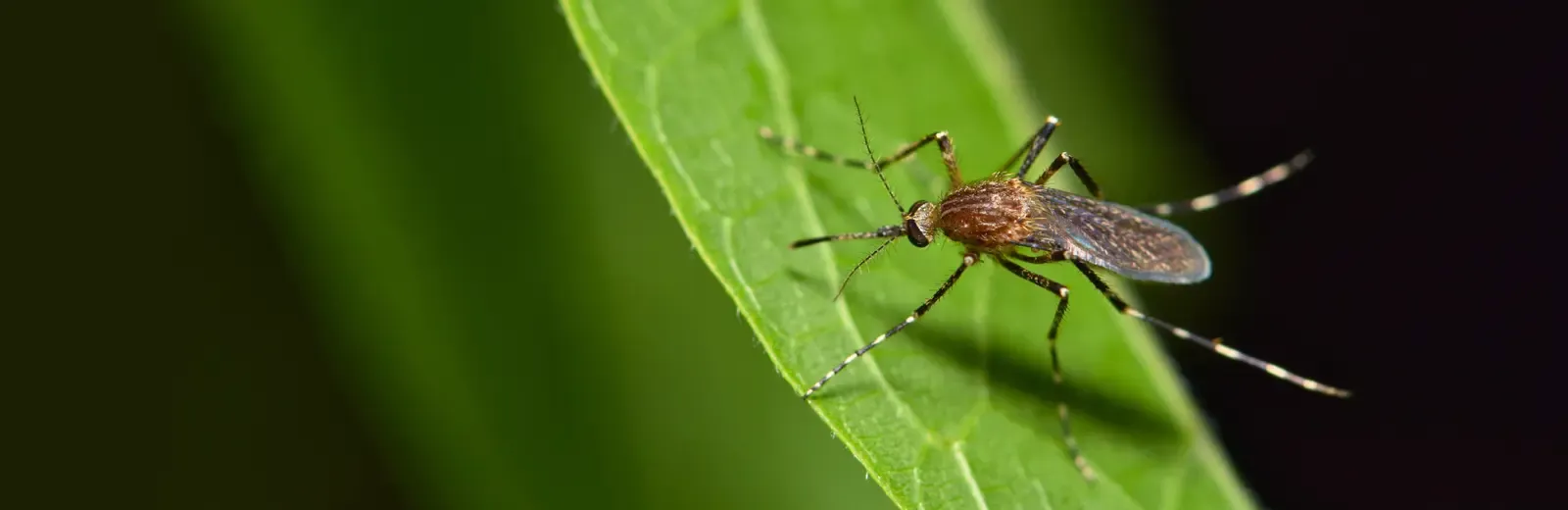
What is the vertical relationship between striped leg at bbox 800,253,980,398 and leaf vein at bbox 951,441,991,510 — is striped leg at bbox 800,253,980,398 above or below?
above

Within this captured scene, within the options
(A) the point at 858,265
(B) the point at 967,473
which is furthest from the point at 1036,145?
(B) the point at 967,473

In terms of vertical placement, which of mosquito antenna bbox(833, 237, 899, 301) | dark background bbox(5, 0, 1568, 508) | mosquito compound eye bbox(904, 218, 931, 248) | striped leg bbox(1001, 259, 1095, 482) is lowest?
dark background bbox(5, 0, 1568, 508)

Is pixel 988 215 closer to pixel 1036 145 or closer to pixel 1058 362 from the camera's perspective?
pixel 1036 145

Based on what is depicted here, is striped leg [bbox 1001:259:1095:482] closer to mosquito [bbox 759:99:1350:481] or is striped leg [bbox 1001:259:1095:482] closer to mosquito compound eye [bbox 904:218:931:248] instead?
mosquito [bbox 759:99:1350:481]

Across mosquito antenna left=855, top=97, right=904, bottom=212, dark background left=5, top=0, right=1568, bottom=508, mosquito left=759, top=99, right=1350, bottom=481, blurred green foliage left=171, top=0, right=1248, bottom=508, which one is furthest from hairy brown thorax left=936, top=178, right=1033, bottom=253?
dark background left=5, top=0, right=1568, bottom=508

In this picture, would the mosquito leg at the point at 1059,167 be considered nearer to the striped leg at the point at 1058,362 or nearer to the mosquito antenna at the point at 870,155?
the striped leg at the point at 1058,362

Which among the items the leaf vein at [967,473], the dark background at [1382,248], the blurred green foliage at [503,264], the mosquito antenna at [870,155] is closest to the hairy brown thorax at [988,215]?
the mosquito antenna at [870,155]

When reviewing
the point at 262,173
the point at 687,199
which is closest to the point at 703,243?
the point at 687,199
